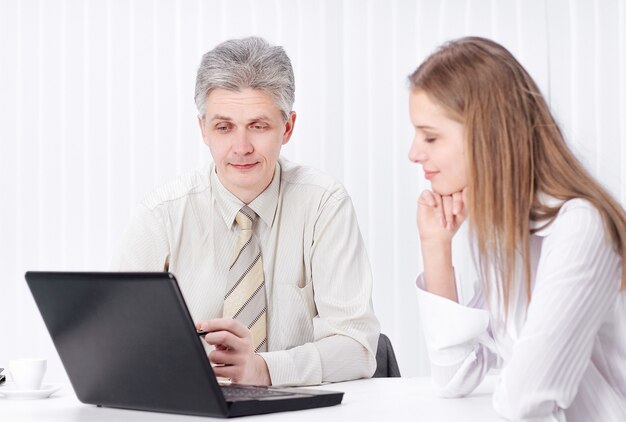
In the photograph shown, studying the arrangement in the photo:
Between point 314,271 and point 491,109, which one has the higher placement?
point 491,109

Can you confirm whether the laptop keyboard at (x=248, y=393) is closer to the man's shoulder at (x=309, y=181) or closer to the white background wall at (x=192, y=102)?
the man's shoulder at (x=309, y=181)

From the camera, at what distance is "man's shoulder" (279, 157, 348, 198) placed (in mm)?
2543

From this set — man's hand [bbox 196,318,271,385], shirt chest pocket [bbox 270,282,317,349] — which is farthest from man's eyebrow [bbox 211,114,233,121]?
man's hand [bbox 196,318,271,385]

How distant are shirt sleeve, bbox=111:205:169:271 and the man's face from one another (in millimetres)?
241

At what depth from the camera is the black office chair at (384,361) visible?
2443 mm

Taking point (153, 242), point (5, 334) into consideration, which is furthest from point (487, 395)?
point (5, 334)

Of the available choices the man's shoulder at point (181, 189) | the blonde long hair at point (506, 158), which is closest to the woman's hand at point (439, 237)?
the blonde long hair at point (506, 158)

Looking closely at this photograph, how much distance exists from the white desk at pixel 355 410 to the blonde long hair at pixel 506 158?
250 millimetres

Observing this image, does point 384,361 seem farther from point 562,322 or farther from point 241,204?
point 562,322

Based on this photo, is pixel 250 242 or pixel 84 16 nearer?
pixel 250 242

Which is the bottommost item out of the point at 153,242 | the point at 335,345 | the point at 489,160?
the point at 335,345

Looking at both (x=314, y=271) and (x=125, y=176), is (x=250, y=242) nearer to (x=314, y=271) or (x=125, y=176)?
(x=314, y=271)

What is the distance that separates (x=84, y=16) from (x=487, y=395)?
3.24 metres

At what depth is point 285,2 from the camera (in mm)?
4242
